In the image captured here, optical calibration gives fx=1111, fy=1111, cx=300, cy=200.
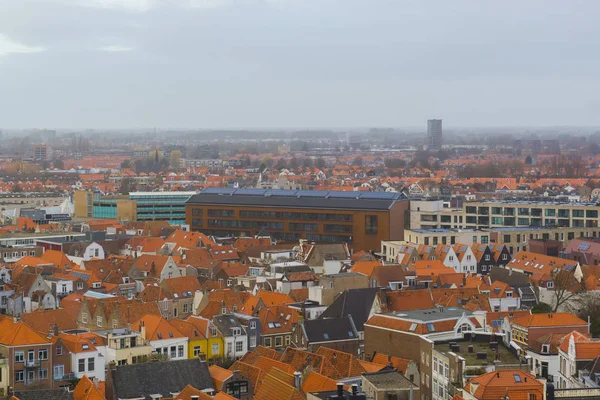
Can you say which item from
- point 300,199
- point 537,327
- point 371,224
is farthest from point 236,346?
point 300,199

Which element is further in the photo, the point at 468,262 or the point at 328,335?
the point at 468,262

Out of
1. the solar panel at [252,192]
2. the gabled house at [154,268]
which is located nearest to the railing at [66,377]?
the gabled house at [154,268]

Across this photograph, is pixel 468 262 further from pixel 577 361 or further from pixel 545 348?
pixel 577 361

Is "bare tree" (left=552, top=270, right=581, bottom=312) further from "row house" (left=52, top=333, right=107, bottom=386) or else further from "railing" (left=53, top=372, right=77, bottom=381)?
"railing" (left=53, top=372, right=77, bottom=381)

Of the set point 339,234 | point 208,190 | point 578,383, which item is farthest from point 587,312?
point 208,190

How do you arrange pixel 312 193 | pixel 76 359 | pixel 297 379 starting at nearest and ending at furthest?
1. pixel 297 379
2. pixel 76 359
3. pixel 312 193

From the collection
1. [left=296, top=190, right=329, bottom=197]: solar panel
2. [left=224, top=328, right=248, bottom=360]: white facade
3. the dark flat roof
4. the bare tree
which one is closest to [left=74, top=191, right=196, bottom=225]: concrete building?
the dark flat roof

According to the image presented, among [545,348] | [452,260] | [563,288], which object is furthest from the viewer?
[452,260]

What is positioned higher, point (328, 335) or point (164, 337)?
point (164, 337)
